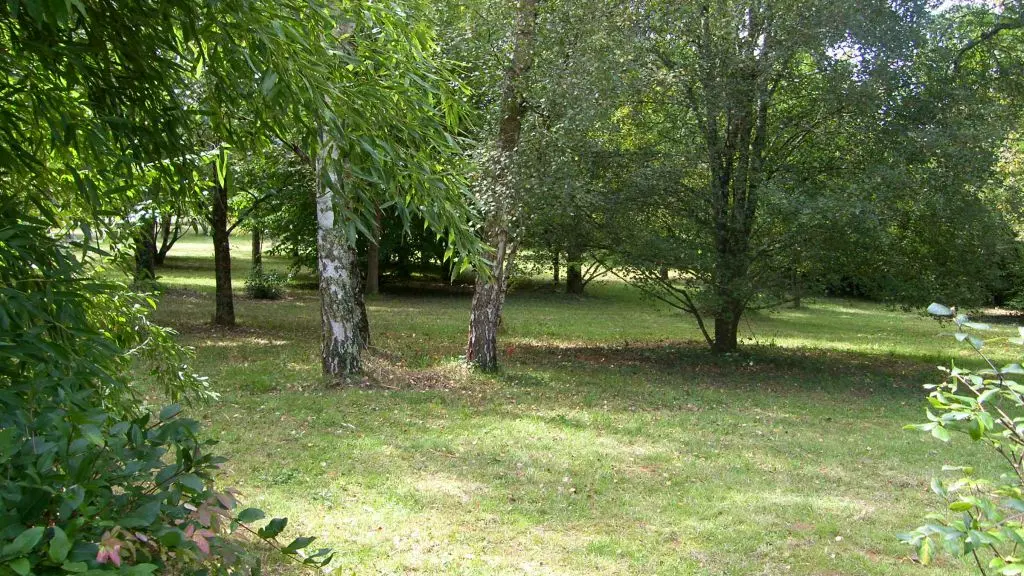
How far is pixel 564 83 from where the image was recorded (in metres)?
10.1

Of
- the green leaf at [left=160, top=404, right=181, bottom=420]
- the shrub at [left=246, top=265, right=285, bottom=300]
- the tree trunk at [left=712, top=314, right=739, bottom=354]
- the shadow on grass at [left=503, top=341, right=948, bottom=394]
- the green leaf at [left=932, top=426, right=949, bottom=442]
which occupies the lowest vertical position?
the shadow on grass at [left=503, top=341, right=948, bottom=394]

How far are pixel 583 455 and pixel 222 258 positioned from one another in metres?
9.52

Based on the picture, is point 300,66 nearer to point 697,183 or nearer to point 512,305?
point 697,183

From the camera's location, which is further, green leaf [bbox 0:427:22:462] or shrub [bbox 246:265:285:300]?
shrub [bbox 246:265:285:300]

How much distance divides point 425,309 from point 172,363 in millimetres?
17948

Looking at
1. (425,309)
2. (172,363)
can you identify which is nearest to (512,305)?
(425,309)

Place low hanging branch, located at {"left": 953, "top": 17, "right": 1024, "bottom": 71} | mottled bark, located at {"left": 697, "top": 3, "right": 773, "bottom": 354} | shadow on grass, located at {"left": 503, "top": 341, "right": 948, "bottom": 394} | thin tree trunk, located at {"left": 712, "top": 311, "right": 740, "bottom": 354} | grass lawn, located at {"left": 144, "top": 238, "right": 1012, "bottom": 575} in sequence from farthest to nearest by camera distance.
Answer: thin tree trunk, located at {"left": 712, "top": 311, "right": 740, "bottom": 354}, shadow on grass, located at {"left": 503, "top": 341, "right": 948, "bottom": 394}, low hanging branch, located at {"left": 953, "top": 17, "right": 1024, "bottom": 71}, mottled bark, located at {"left": 697, "top": 3, "right": 773, "bottom": 354}, grass lawn, located at {"left": 144, "top": 238, "right": 1012, "bottom": 575}

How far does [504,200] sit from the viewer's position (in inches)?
418

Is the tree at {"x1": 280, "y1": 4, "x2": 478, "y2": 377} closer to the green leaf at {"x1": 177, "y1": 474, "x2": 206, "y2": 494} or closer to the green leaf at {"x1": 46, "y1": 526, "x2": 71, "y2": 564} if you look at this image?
the green leaf at {"x1": 177, "y1": 474, "x2": 206, "y2": 494}

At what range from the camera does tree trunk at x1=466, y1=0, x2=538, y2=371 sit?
34.8 feet

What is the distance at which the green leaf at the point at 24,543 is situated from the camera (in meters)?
1.35

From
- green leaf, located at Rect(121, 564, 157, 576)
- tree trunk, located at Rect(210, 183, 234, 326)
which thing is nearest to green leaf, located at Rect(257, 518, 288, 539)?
green leaf, located at Rect(121, 564, 157, 576)

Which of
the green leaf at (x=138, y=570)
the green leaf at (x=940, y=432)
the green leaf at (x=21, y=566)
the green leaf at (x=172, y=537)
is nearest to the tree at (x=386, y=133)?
the green leaf at (x=172, y=537)

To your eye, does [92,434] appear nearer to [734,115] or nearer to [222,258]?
[734,115]
